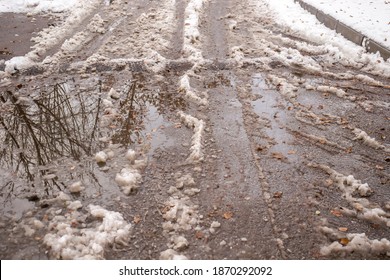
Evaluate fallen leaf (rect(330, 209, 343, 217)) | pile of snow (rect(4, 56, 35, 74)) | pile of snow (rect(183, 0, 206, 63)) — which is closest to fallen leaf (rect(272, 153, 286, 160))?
fallen leaf (rect(330, 209, 343, 217))

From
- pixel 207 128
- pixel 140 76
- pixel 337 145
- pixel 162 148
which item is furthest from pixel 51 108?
pixel 337 145

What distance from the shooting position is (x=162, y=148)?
448cm

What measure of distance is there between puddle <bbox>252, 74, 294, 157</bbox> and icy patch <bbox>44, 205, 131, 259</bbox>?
2.40 m

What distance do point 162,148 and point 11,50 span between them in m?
5.70

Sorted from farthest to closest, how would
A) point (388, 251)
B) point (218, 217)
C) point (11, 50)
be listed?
point (11, 50)
point (218, 217)
point (388, 251)

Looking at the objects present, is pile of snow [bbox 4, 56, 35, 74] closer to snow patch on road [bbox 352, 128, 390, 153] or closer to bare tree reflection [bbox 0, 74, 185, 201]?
bare tree reflection [bbox 0, 74, 185, 201]

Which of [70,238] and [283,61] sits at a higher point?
[283,61]

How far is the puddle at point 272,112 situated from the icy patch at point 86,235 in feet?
7.86

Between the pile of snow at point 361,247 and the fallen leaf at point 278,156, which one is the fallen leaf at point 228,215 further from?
the fallen leaf at point 278,156

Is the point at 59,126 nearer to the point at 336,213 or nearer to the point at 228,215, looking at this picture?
the point at 228,215

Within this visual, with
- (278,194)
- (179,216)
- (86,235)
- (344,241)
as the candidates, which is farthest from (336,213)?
(86,235)

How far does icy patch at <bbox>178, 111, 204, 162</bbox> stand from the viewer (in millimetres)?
4257

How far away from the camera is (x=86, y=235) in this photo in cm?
324

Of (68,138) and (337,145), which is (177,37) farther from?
(337,145)
